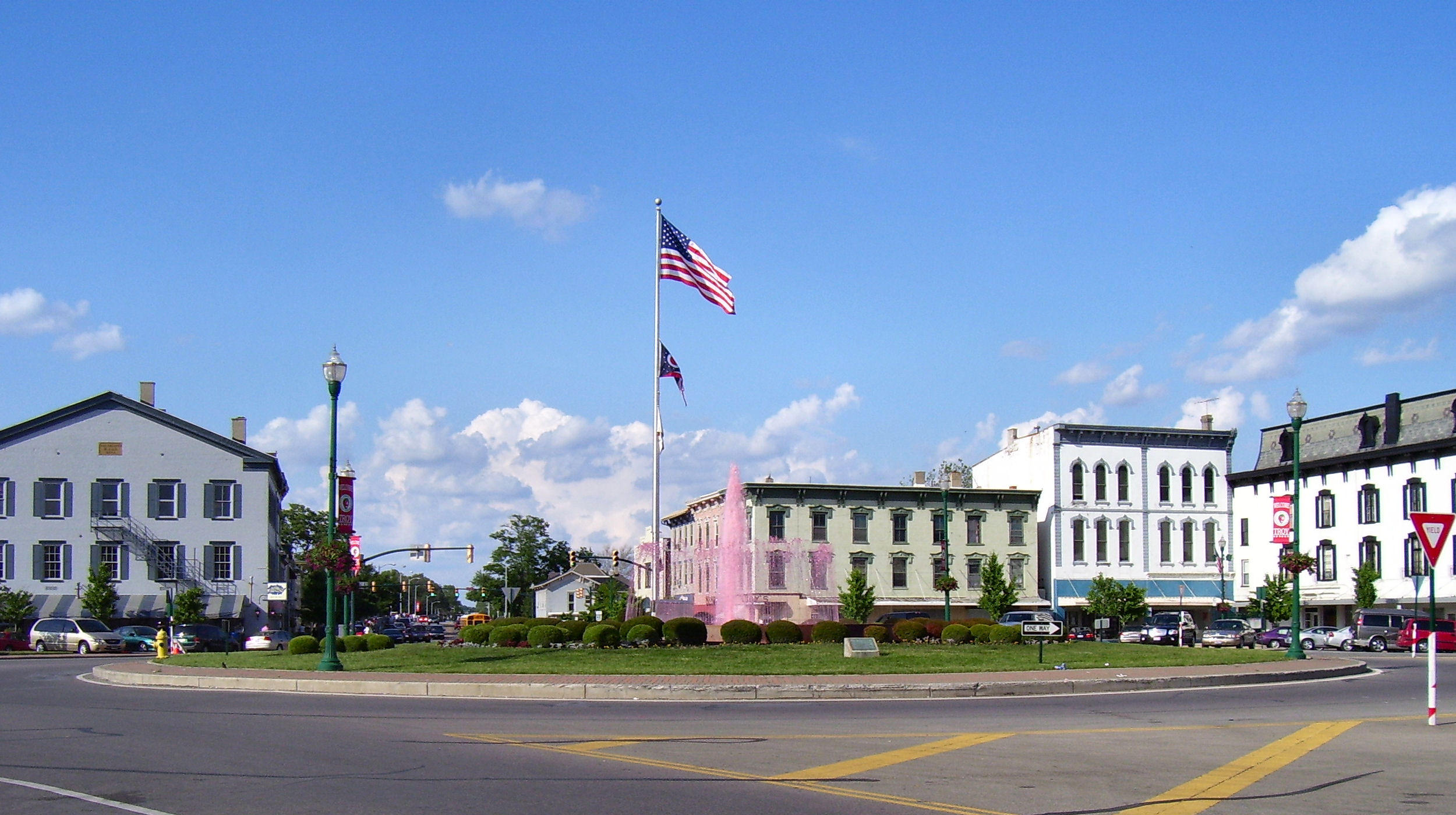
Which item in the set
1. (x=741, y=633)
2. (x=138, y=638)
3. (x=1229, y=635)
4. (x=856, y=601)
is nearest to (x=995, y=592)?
(x=856, y=601)

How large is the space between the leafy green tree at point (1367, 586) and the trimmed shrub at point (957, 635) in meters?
34.2

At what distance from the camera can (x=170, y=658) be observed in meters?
34.5

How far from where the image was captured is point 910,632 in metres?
40.2

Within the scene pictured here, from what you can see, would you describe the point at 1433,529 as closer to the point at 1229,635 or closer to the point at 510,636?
the point at 510,636

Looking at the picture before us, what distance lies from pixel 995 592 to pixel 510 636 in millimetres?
41537

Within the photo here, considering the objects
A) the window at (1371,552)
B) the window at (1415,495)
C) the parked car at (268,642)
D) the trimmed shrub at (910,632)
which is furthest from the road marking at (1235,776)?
the window at (1371,552)

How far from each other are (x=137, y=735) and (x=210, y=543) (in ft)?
183

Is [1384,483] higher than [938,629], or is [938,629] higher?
[1384,483]

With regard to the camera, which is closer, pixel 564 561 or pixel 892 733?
pixel 892 733

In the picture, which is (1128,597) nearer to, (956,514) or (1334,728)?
(956,514)

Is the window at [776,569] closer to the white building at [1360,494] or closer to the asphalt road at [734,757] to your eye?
the white building at [1360,494]

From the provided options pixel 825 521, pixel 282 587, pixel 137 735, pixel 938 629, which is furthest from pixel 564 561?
pixel 137 735

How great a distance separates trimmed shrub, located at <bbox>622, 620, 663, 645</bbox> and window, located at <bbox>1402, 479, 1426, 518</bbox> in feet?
143

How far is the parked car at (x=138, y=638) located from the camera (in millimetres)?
54656
